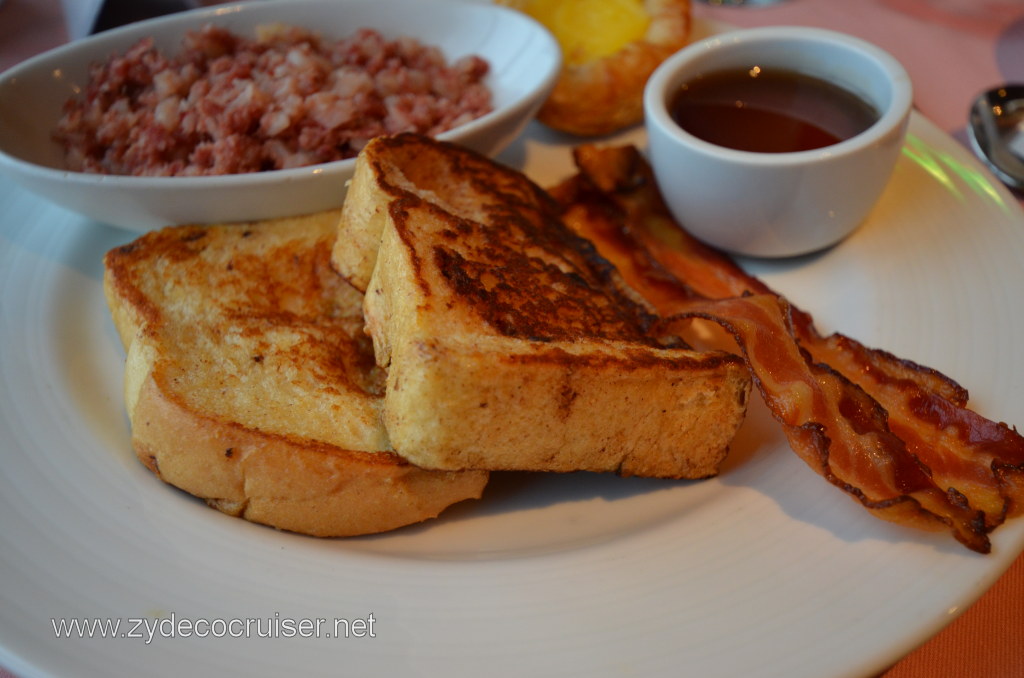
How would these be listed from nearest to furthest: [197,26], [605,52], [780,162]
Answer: [780,162] → [197,26] → [605,52]

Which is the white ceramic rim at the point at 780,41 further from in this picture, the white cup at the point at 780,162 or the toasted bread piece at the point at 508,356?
the toasted bread piece at the point at 508,356

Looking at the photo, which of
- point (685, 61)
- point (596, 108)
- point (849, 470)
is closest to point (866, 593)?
point (849, 470)

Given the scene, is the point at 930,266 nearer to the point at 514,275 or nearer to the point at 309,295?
the point at 514,275

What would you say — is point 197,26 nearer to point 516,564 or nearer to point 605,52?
point 605,52

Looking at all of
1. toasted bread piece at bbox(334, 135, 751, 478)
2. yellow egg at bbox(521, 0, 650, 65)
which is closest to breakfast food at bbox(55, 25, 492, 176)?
toasted bread piece at bbox(334, 135, 751, 478)

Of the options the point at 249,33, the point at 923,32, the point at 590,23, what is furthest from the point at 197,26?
the point at 923,32
